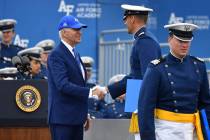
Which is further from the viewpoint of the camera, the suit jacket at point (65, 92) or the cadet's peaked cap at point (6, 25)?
the cadet's peaked cap at point (6, 25)

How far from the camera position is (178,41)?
20.4 feet

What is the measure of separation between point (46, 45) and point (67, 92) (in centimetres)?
419

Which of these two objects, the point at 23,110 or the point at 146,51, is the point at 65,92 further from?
the point at 23,110

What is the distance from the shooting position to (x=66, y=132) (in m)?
7.56

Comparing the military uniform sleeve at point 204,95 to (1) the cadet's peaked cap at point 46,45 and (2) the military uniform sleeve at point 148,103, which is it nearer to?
(2) the military uniform sleeve at point 148,103

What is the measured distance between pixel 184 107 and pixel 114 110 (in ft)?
15.1

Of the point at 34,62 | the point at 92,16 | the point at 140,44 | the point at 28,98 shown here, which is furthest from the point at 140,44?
the point at 92,16

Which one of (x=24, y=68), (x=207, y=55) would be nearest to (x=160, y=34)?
(x=207, y=55)

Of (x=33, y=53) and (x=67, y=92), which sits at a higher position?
(x=67, y=92)

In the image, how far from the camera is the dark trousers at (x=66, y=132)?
755 cm

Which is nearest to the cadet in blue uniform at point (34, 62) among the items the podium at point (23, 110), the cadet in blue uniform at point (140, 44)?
the podium at point (23, 110)

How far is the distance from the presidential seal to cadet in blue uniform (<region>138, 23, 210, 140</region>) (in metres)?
2.80

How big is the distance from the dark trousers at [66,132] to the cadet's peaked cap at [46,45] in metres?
3.87

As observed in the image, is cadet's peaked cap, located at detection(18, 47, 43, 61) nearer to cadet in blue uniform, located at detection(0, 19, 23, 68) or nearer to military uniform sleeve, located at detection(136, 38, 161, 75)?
cadet in blue uniform, located at detection(0, 19, 23, 68)
